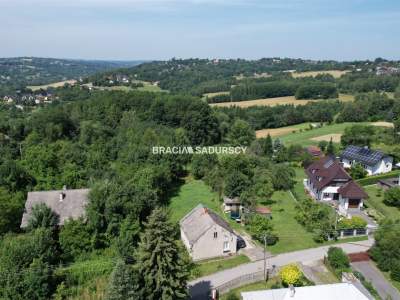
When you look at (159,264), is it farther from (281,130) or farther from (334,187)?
(281,130)

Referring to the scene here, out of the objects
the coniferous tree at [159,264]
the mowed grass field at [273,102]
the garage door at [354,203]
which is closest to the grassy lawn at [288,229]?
the garage door at [354,203]

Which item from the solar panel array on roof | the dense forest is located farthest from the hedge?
the dense forest

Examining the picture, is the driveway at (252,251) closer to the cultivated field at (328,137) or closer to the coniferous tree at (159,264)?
the coniferous tree at (159,264)

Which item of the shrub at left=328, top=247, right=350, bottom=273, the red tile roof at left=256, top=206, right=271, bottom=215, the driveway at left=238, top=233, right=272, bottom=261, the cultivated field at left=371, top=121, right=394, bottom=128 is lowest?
the driveway at left=238, top=233, right=272, bottom=261

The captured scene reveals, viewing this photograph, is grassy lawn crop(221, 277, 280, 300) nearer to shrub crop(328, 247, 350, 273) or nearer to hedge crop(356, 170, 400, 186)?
shrub crop(328, 247, 350, 273)

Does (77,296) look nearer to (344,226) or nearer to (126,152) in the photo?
(344,226)

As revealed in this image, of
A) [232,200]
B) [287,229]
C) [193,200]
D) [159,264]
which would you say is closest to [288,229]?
[287,229]
